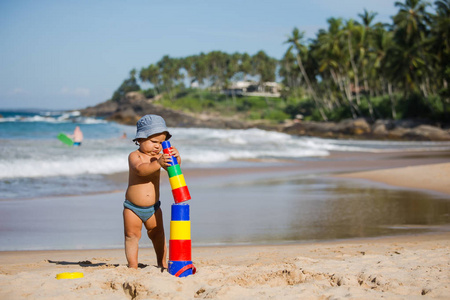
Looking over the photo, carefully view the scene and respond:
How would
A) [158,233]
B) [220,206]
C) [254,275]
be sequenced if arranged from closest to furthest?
1. [254,275]
2. [158,233]
3. [220,206]

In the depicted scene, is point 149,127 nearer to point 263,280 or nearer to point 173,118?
point 263,280

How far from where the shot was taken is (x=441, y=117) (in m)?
47.7

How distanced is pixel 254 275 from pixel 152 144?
4.53 ft

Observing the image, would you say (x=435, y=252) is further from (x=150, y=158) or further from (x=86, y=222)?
(x=86, y=222)

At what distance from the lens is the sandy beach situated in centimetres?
334

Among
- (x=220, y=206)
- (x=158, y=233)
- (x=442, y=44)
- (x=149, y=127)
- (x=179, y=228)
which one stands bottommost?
(x=220, y=206)

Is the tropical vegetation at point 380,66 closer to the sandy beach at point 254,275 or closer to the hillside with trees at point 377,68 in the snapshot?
the hillside with trees at point 377,68

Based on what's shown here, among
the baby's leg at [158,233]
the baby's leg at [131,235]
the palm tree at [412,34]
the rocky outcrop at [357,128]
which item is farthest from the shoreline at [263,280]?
the palm tree at [412,34]

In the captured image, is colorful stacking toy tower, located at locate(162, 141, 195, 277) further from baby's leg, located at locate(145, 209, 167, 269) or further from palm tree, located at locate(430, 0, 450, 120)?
palm tree, located at locate(430, 0, 450, 120)

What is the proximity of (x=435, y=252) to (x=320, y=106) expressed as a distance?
69738 millimetres

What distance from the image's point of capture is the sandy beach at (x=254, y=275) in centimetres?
334

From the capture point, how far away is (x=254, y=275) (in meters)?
3.78

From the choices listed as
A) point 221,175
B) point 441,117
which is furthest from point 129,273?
point 441,117

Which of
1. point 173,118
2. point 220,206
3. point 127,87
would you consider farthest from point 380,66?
point 127,87
